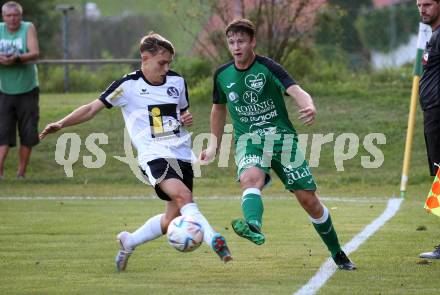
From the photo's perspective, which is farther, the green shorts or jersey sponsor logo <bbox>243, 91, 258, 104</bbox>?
jersey sponsor logo <bbox>243, 91, 258, 104</bbox>

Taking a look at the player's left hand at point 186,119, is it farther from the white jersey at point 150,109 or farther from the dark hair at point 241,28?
the dark hair at point 241,28

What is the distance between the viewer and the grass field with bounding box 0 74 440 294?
24.1ft

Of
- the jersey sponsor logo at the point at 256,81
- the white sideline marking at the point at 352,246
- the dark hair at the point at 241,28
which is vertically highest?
the dark hair at the point at 241,28

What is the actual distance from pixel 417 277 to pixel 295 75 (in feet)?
44.1

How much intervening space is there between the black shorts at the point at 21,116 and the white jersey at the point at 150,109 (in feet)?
25.2

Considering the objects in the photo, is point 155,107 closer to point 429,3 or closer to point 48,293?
point 48,293

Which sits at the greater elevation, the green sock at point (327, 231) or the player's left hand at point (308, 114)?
the player's left hand at point (308, 114)

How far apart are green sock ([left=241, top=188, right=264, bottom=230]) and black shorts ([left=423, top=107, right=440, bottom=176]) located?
1.66 metres

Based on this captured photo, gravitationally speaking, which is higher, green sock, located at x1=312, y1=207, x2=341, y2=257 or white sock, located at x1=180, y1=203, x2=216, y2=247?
white sock, located at x1=180, y1=203, x2=216, y2=247

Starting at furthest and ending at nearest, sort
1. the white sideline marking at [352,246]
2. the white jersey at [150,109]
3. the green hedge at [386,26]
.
A: 1. the green hedge at [386,26]
2. the white jersey at [150,109]
3. the white sideline marking at [352,246]

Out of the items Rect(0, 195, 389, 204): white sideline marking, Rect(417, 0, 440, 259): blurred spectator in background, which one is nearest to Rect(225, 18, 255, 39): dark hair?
Rect(417, 0, 440, 259): blurred spectator in background

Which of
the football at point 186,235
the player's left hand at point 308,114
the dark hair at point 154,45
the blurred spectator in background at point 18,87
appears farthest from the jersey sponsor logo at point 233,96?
the blurred spectator in background at point 18,87

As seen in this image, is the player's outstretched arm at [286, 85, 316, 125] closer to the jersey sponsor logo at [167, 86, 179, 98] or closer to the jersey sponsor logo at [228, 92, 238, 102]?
the jersey sponsor logo at [228, 92, 238, 102]

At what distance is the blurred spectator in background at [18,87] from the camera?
1544 centimetres
